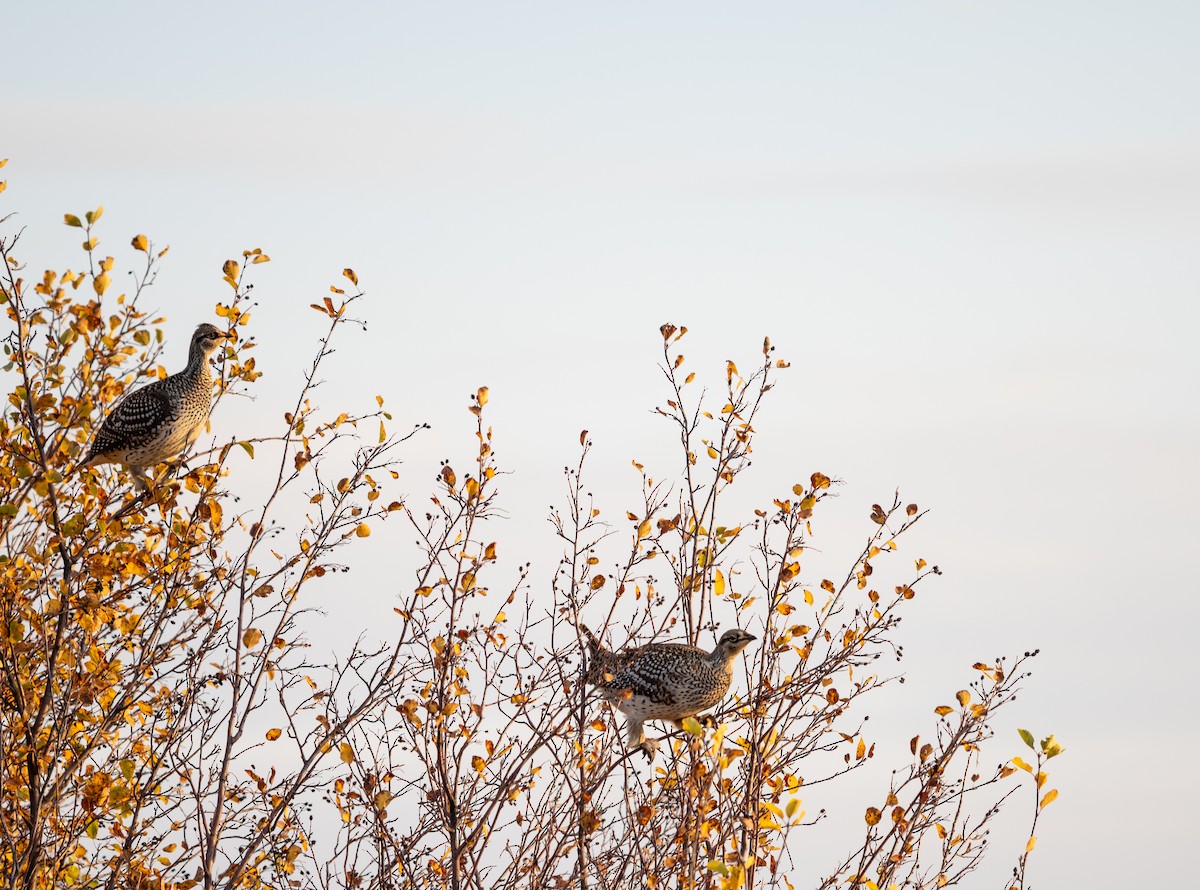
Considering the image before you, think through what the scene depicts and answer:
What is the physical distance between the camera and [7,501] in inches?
306

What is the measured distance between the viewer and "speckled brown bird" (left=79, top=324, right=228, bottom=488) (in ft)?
30.0

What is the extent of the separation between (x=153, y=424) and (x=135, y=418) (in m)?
0.12

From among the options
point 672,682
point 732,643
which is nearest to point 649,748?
point 672,682

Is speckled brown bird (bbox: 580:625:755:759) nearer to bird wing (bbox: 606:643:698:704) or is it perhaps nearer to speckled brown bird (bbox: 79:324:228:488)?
bird wing (bbox: 606:643:698:704)

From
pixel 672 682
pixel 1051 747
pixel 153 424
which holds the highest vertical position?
pixel 153 424

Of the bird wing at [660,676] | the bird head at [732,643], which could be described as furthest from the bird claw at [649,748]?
the bird head at [732,643]

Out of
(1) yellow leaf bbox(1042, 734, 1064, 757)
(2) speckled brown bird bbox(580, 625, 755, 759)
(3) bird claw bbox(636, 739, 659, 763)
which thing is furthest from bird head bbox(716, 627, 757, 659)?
(1) yellow leaf bbox(1042, 734, 1064, 757)

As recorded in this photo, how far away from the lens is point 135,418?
30.5 ft

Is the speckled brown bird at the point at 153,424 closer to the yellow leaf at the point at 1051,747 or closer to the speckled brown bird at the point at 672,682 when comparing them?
the speckled brown bird at the point at 672,682

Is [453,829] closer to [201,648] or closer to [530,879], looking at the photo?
[530,879]

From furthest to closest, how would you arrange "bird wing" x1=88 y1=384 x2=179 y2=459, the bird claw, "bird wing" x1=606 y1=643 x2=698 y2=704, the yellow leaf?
"bird wing" x1=606 y1=643 x2=698 y2=704 → "bird wing" x1=88 y1=384 x2=179 y2=459 → the bird claw → the yellow leaf

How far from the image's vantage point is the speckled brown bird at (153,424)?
30.0 ft

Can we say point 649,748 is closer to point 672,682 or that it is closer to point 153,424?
point 672,682

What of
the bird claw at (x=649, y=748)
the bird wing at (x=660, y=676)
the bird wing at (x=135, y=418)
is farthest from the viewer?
the bird wing at (x=660, y=676)
